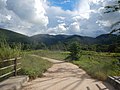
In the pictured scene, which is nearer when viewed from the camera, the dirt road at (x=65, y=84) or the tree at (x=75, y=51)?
the dirt road at (x=65, y=84)

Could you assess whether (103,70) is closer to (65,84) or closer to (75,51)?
(65,84)

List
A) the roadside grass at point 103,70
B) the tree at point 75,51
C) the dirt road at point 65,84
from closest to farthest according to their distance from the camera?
the dirt road at point 65,84, the roadside grass at point 103,70, the tree at point 75,51

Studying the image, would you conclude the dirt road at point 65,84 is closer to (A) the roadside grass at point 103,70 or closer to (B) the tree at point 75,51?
(A) the roadside grass at point 103,70

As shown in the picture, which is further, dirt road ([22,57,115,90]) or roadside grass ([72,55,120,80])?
roadside grass ([72,55,120,80])

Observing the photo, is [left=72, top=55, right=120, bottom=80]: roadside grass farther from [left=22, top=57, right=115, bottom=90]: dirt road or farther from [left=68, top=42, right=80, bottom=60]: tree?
[left=68, top=42, right=80, bottom=60]: tree

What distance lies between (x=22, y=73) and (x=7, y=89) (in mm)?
4935

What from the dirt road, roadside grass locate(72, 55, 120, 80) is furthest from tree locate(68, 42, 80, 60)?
the dirt road

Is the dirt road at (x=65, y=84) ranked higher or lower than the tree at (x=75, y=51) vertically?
lower

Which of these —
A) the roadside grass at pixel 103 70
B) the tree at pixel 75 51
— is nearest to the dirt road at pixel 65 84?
the roadside grass at pixel 103 70

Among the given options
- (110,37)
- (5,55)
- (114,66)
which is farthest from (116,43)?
(5,55)

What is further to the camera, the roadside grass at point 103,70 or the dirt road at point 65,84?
the roadside grass at point 103,70

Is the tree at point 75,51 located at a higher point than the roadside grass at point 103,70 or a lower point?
higher

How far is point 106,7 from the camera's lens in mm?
17844

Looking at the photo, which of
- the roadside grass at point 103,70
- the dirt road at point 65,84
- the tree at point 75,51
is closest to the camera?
the dirt road at point 65,84
